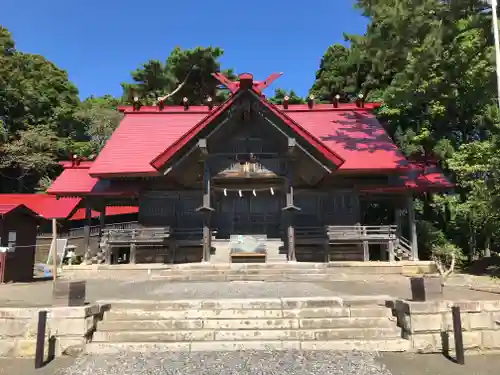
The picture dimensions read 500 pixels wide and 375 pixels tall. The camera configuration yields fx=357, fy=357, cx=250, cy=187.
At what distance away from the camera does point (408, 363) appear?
5688mm

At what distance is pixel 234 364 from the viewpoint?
18.0 ft

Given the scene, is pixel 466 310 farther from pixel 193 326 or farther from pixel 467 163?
pixel 467 163

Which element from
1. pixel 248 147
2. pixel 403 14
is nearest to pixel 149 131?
pixel 248 147

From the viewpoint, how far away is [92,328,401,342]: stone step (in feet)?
20.8

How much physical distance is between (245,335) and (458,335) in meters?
3.52

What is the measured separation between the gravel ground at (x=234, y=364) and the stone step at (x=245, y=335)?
1.44ft

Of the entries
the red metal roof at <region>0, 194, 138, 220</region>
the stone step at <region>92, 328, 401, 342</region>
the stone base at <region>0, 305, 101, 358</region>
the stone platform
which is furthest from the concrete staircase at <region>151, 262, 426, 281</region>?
the red metal roof at <region>0, 194, 138, 220</region>

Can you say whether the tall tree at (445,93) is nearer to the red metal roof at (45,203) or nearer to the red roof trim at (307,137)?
the red roof trim at (307,137)

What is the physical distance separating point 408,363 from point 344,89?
A: 2589 cm

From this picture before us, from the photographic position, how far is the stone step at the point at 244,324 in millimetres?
6582

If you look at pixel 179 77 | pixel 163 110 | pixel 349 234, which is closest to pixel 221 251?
pixel 349 234

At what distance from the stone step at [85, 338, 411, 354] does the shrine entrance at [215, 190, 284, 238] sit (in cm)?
928

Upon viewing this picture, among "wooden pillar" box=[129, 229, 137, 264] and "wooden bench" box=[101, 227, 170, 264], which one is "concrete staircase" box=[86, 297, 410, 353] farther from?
"wooden pillar" box=[129, 229, 137, 264]

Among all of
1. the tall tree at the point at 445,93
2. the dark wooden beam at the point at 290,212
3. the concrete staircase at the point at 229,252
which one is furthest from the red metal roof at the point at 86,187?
the tall tree at the point at 445,93
